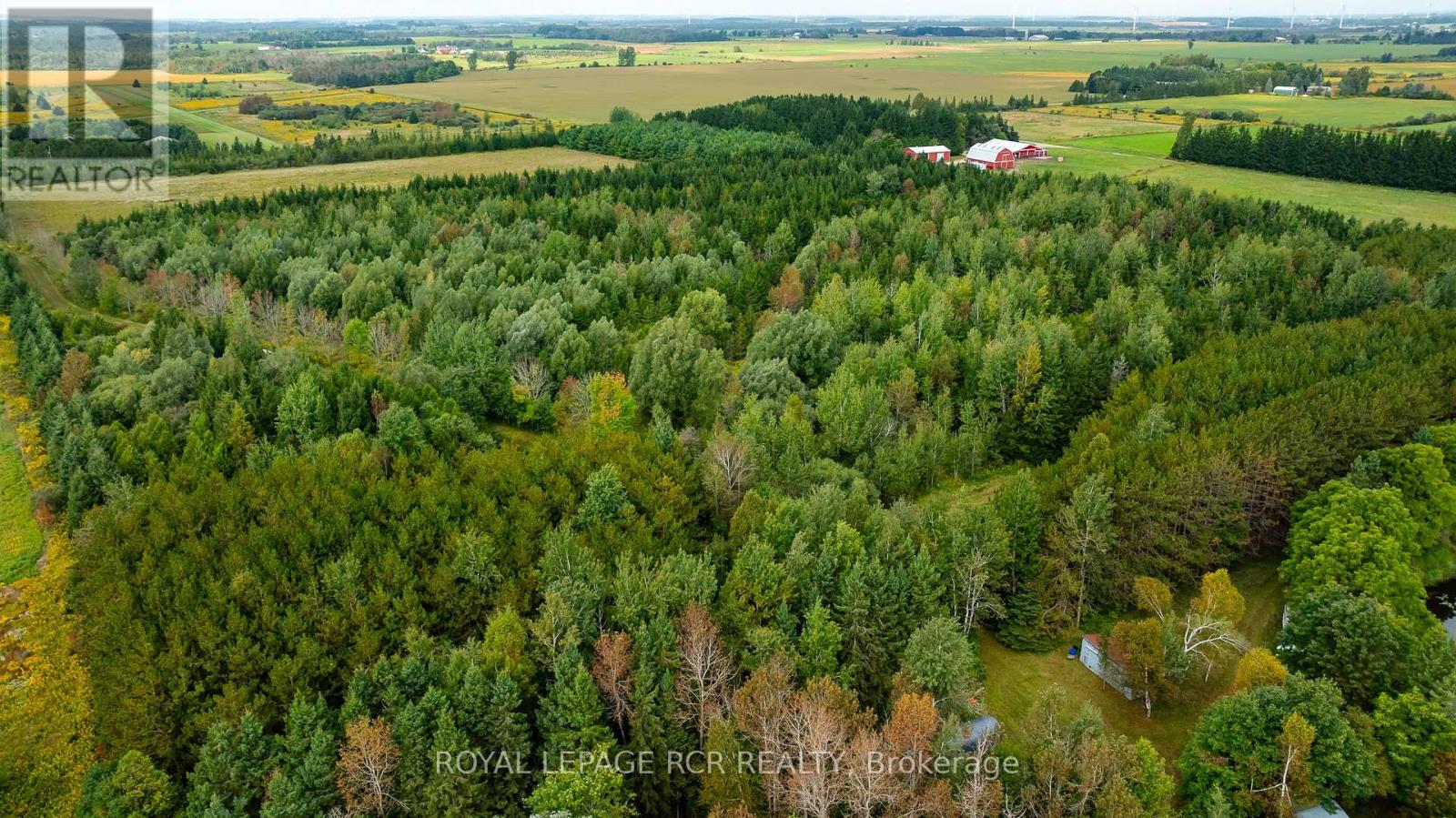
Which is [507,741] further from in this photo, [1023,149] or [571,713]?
[1023,149]

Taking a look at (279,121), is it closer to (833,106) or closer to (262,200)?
(262,200)

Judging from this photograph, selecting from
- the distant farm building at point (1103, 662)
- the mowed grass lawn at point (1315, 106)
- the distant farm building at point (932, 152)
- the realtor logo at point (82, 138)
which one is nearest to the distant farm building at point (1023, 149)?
the distant farm building at point (932, 152)

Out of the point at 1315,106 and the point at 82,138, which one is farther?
the point at 1315,106

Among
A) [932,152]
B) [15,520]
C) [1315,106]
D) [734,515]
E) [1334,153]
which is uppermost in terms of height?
[1315,106]

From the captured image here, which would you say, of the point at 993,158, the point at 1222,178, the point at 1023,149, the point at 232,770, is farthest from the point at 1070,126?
the point at 232,770

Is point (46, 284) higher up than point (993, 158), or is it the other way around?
point (993, 158)

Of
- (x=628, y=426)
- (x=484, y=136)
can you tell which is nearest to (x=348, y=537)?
(x=628, y=426)

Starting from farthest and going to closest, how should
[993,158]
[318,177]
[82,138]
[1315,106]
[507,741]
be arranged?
[1315,106], [993,158], [82,138], [318,177], [507,741]
